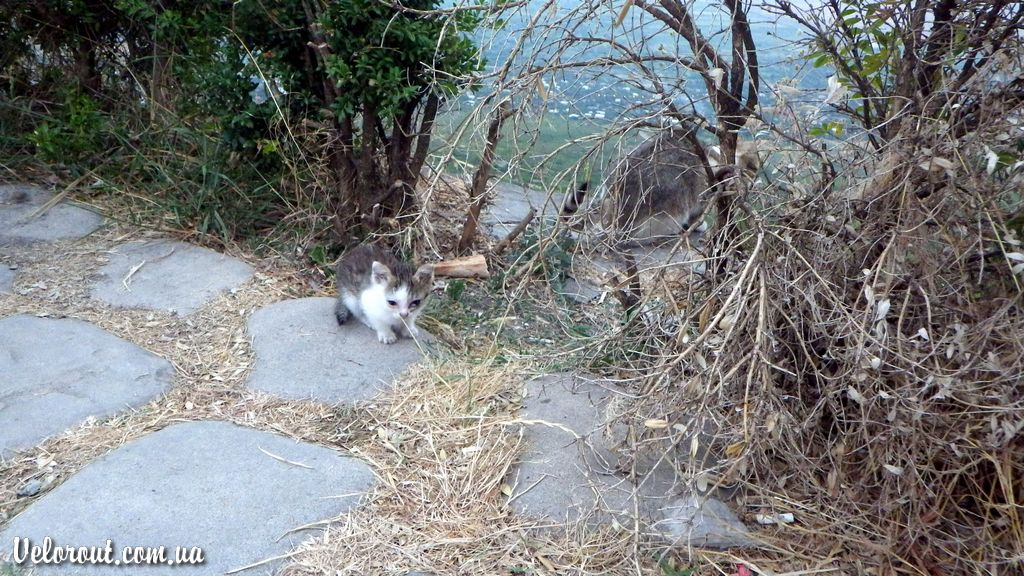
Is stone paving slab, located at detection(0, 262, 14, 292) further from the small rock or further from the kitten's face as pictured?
the kitten's face

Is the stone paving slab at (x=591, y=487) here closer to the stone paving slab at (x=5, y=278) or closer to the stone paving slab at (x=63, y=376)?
the stone paving slab at (x=63, y=376)

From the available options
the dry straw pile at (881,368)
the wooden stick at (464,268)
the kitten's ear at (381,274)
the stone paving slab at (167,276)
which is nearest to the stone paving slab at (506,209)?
the wooden stick at (464,268)

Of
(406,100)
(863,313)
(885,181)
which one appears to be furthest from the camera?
(406,100)

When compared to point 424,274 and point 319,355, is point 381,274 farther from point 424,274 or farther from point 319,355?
point 319,355

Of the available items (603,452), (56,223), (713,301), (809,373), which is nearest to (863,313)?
(809,373)

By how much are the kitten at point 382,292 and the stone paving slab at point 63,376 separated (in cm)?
103

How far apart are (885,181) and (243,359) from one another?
10.3ft

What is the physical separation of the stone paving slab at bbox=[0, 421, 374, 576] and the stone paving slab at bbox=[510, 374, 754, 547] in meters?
0.72

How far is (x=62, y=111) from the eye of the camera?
656 centimetres

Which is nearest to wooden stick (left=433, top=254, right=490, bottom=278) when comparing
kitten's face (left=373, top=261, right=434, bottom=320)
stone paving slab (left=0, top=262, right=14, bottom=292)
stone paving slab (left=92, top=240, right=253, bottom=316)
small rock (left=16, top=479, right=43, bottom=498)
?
kitten's face (left=373, top=261, right=434, bottom=320)

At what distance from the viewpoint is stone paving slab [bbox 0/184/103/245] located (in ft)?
18.5

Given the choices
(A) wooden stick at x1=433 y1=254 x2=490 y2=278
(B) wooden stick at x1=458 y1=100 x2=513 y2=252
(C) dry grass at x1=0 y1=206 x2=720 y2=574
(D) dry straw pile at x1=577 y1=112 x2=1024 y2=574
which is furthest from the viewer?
(A) wooden stick at x1=433 y1=254 x2=490 y2=278

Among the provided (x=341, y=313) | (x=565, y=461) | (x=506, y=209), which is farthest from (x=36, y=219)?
(x=565, y=461)

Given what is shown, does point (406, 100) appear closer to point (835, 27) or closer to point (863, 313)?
point (835, 27)
